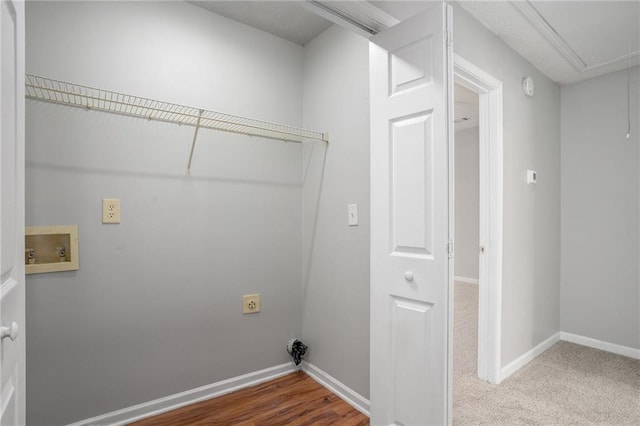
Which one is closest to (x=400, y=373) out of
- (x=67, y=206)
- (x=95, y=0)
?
(x=67, y=206)

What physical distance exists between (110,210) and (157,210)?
240 mm

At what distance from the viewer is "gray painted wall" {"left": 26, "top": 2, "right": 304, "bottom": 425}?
1.69m

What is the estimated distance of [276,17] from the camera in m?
2.22

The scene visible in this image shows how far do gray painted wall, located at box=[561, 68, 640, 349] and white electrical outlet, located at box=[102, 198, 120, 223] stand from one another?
3706 millimetres

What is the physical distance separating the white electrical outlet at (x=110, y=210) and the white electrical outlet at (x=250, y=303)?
0.94 meters

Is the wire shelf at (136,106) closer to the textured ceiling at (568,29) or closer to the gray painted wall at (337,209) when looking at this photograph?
the gray painted wall at (337,209)

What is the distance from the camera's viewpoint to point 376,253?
65.9 inches

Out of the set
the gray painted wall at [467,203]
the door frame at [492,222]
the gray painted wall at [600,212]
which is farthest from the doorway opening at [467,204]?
the door frame at [492,222]

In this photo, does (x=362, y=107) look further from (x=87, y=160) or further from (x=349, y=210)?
(x=87, y=160)

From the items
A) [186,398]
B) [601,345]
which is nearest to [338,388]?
[186,398]

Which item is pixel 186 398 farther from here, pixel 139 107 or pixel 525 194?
pixel 525 194

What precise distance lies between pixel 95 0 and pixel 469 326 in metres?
4.07

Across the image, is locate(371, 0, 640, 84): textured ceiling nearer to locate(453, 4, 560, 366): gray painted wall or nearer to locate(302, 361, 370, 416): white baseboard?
locate(453, 4, 560, 366): gray painted wall

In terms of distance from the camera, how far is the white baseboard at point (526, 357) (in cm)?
242
